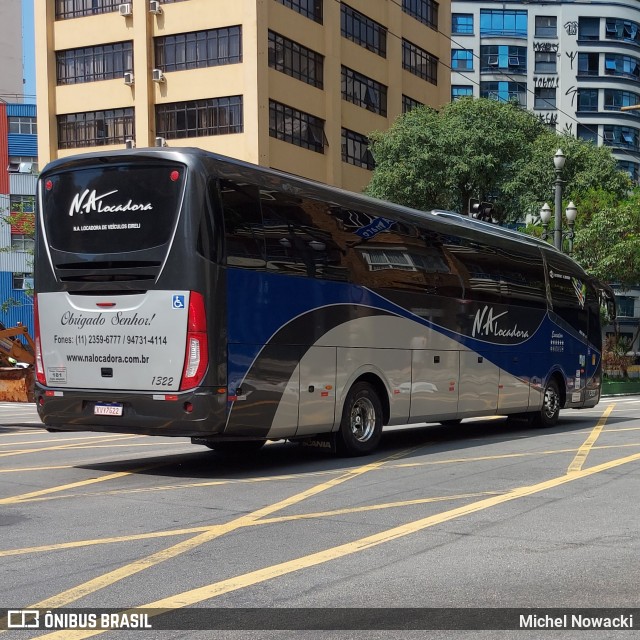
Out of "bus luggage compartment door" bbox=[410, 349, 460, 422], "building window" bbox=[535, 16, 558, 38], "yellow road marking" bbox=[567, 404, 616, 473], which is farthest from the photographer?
"building window" bbox=[535, 16, 558, 38]

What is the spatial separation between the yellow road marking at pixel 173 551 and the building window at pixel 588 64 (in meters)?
74.8

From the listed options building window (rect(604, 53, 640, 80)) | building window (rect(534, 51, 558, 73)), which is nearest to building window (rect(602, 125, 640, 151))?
building window (rect(604, 53, 640, 80))

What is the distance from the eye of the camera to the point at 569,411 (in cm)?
2505

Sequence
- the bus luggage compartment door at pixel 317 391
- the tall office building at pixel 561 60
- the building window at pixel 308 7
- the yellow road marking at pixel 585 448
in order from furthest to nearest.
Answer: the tall office building at pixel 561 60 → the building window at pixel 308 7 → the yellow road marking at pixel 585 448 → the bus luggage compartment door at pixel 317 391

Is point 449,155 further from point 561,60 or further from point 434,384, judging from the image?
point 561,60

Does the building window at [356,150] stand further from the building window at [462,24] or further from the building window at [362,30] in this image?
the building window at [462,24]

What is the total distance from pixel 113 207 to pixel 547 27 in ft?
248

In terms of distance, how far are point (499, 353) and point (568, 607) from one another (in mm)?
11253

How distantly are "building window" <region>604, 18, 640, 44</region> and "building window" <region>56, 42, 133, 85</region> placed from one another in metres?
49.7

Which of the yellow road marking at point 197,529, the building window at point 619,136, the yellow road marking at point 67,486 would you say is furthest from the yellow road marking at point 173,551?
the building window at point 619,136

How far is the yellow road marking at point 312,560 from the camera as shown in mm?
5602

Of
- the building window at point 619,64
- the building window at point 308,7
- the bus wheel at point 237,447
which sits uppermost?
the building window at point 619,64

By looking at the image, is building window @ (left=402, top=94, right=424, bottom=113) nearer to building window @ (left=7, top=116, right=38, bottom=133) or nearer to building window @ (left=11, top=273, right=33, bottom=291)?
building window @ (left=7, top=116, right=38, bottom=133)

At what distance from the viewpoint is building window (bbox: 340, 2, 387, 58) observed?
43.9 meters
